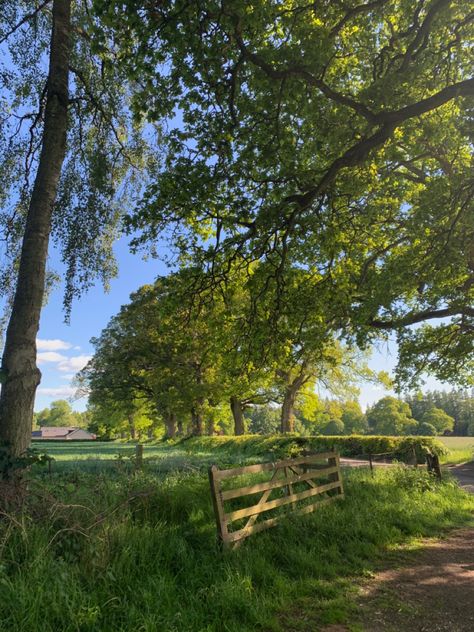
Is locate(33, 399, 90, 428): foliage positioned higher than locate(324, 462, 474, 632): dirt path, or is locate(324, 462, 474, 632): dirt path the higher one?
locate(33, 399, 90, 428): foliage

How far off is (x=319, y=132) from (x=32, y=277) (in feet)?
19.2

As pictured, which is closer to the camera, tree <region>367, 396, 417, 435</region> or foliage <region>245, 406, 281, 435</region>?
tree <region>367, 396, 417, 435</region>

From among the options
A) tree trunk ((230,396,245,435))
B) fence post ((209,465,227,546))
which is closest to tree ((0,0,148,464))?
fence post ((209,465,227,546))

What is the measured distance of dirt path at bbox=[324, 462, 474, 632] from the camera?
4469 mm

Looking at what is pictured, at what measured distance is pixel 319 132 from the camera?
8445mm

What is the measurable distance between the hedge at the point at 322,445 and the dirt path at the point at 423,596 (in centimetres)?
1614

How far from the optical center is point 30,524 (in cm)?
469

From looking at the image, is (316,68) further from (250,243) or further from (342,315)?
(342,315)

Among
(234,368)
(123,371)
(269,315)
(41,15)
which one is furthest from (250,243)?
(123,371)

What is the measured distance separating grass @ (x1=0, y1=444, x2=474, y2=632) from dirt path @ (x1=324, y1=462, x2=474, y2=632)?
0.26 metres

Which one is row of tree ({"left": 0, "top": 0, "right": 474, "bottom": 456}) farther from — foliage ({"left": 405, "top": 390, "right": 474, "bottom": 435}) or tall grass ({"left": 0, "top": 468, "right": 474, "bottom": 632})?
foliage ({"left": 405, "top": 390, "right": 474, "bottom": 435})

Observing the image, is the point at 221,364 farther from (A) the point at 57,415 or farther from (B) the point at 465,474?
(A) the point at 57,415

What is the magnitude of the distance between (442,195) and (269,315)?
182 inches

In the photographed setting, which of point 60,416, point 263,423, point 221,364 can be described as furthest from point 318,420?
point 60,416
